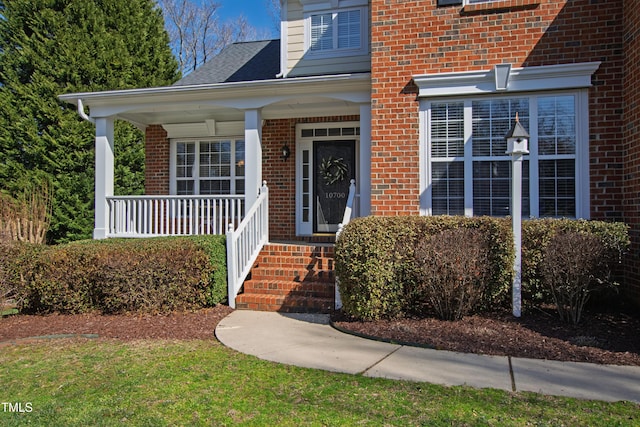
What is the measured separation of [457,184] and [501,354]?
10.7ft

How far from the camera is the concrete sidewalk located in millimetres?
3672

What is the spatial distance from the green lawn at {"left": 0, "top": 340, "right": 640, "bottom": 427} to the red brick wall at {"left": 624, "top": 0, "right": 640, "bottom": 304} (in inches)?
139

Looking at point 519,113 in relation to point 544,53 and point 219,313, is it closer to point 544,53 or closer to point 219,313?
point 544,53

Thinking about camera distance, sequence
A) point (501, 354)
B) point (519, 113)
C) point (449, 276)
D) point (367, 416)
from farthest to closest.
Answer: point (519, 113)
point (449, 276)
point (501, 354)
point (367, 416)

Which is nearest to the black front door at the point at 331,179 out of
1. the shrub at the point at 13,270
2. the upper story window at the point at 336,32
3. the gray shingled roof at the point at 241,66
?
the upper story window at the point at 336,32

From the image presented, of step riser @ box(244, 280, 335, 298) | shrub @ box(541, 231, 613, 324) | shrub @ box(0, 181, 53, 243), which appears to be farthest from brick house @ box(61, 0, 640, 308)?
shrub @ box(0, 181, 53, 243)

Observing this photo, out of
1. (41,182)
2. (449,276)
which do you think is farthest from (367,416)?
(41,182)

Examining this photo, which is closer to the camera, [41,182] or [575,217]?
[575,217]

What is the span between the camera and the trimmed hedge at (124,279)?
648 centimetres

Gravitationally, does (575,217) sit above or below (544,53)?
below

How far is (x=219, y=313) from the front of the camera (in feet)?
21.5

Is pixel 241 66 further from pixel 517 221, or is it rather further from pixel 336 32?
pixel 517 221

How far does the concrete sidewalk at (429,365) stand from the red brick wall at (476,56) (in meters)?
2.97

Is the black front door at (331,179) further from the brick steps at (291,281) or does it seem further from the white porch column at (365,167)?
the brick steps at (291,281)
